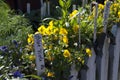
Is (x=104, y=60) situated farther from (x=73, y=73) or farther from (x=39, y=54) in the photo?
(x=39, y=54)

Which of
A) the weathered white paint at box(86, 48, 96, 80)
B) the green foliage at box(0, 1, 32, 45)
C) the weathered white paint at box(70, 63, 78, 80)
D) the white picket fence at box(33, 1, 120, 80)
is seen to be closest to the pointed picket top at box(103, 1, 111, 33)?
the white picket fence at box(33, 1, 120, 80)

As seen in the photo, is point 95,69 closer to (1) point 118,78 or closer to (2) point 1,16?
(1) point 118,78

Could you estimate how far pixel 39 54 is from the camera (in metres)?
1.94

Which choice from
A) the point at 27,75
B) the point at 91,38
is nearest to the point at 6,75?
the point at 27,75

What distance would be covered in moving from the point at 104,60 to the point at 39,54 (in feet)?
2.74

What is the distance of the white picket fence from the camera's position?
2.38 meters

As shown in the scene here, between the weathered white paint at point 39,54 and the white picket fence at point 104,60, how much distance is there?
271 mm

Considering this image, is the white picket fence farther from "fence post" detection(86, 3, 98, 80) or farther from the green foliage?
the green foliage

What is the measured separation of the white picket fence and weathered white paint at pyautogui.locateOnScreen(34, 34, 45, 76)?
27 centimetres

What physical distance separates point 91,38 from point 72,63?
15.7 inches

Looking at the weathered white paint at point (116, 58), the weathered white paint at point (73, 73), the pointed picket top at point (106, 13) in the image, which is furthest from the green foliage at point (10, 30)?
the weathered white paint at point (116, 58)

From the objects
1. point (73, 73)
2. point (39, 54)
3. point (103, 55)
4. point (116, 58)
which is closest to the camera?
point (39, 54)

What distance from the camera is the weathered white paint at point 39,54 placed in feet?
6.26

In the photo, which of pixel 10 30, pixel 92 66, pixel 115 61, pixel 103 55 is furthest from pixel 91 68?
pixel 10 30
